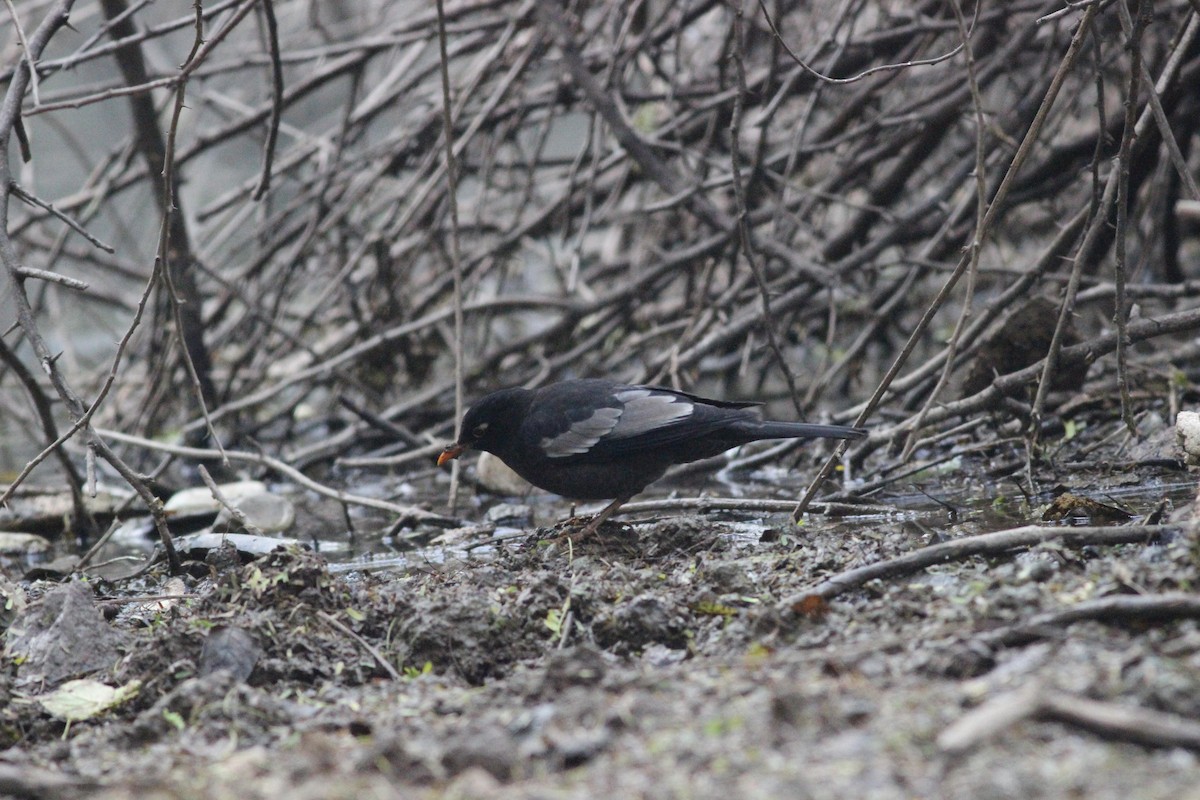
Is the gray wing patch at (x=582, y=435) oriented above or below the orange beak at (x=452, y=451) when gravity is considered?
above

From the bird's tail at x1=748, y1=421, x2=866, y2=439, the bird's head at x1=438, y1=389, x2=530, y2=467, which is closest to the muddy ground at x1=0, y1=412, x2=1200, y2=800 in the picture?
the bird's tail at x1=748, y1=421, x2=866, y2=439

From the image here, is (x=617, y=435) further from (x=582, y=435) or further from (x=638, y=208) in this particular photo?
(x=638, y=208)

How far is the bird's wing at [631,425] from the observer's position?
5051 mm

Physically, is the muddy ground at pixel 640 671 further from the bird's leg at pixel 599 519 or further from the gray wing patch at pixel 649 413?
the gray wing patch at pixel 649 413

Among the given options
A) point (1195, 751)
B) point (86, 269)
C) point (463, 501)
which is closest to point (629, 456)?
point (463, 501)

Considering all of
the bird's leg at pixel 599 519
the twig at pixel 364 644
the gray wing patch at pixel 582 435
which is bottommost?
the bird's leg at pixel 599 519

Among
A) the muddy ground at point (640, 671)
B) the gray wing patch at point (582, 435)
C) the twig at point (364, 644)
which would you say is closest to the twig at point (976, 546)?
the muddy ground at point (640, 671)

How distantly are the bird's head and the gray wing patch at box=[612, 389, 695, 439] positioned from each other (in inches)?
19.9

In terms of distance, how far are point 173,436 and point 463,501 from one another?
3177 millimetres

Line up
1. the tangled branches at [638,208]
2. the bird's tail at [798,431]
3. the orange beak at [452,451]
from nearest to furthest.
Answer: the bird's tail at [798,431] → the orange beak at [452,451] → the tangled branches at [638,208]

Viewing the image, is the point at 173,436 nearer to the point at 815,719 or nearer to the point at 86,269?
the point at 86,269

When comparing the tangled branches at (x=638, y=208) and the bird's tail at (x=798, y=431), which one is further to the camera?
the tangled branches at (x=638, y=208)

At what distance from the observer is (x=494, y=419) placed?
545cm

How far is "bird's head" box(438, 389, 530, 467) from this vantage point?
5.43m
